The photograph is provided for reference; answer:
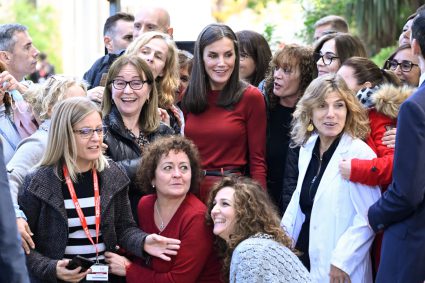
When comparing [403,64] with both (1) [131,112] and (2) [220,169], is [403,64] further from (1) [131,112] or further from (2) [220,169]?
(1) [131,112]

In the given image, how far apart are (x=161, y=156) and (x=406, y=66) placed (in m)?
2.08

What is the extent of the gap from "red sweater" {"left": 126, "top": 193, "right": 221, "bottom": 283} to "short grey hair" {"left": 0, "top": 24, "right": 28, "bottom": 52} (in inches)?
99.4

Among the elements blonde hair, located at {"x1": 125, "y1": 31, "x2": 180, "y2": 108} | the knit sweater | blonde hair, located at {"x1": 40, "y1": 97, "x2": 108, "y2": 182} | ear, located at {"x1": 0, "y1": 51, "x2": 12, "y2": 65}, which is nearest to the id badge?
blonde hair, located at {"x1": 40, "y1": 97, "x2": 108, "y2": 182}

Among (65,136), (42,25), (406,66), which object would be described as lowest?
(42,25)

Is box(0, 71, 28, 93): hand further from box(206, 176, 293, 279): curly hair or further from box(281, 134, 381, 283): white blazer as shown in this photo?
box(281, 134, 381, 283): white blazer

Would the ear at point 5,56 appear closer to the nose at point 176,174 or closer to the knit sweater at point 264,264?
the nose at point 176,174

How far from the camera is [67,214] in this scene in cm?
456

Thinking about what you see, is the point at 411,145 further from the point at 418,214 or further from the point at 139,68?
the point at 139,68

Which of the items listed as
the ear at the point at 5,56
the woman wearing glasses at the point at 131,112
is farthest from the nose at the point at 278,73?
the ear at the point at 5,56

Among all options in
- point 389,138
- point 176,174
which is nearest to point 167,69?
point 176,174

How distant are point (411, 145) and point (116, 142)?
1864 millimetres

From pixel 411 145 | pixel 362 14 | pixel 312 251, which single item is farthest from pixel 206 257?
pixel 362 14

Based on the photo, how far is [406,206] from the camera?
4352 millimetres

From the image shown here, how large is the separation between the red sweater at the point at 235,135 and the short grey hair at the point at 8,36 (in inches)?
82.6
